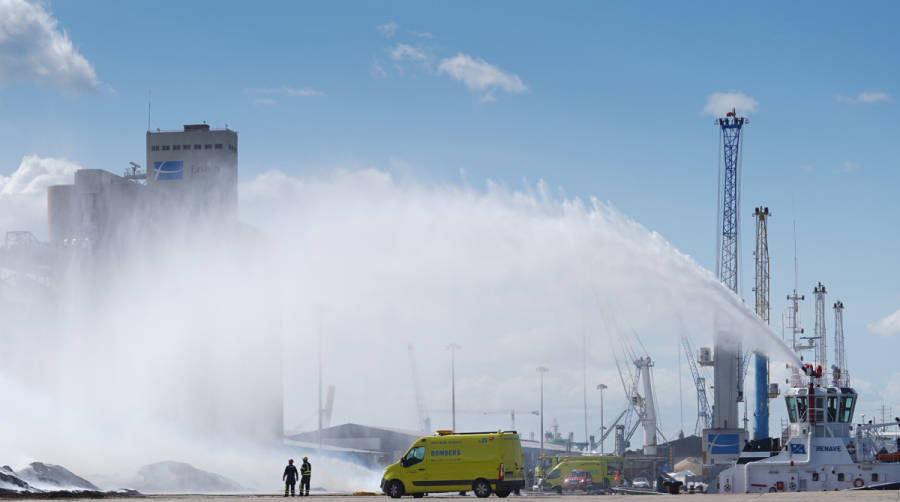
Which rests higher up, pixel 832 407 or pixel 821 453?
pixel 832 407

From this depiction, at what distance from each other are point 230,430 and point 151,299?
34265 mm

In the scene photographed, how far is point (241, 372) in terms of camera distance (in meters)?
196

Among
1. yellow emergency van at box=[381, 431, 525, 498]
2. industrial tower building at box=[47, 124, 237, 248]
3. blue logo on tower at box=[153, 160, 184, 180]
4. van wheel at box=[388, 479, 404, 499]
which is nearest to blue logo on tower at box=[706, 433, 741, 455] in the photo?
yellow emergency van at box=[381, 431, 525, 498]

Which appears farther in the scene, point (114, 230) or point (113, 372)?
point (114, 230)

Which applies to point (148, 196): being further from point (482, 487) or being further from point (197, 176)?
point (482, 487)

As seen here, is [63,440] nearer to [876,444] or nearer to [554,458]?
[554,458]

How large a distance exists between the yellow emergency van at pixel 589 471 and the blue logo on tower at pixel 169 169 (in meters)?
125

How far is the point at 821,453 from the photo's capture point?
193 feet

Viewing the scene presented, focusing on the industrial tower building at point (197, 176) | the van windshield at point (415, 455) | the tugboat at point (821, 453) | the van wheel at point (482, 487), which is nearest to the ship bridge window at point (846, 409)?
the tugboat at point (821, 453)

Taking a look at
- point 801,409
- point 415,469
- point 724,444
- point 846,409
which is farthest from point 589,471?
point 415,469

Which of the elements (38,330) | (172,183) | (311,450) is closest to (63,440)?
(38,330)

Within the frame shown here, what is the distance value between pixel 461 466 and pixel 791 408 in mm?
22714

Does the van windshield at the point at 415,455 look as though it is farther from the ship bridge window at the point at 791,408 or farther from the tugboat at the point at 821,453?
the ship bridge window at the point at 791,408

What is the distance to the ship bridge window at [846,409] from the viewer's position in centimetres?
6028
